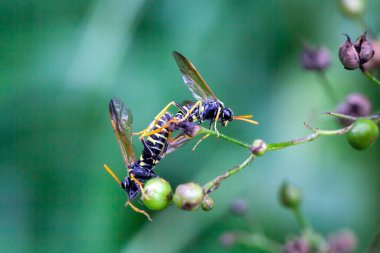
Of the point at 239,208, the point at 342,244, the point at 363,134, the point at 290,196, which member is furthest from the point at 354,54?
the point at 239,208

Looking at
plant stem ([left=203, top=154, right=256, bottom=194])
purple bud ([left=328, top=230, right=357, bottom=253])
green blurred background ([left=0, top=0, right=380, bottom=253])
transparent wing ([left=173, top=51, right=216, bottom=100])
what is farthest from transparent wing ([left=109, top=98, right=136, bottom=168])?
green blurred background ([left=0, top=0, right=380, bottom=253])

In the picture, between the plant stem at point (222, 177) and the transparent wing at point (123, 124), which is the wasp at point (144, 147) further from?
the plant stem at point (222, 177)

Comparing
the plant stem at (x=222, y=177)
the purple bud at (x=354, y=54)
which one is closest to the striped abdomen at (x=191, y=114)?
the plant stem at (x=222, y=177)

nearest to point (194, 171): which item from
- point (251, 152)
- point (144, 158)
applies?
point (144, 158)

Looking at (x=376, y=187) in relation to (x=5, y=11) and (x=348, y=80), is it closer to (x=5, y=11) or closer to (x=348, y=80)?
(x=348, y=80)

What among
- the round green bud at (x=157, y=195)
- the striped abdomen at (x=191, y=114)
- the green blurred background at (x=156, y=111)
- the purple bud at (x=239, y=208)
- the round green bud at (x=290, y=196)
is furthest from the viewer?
the green blurred background at (x=156, y=111)
